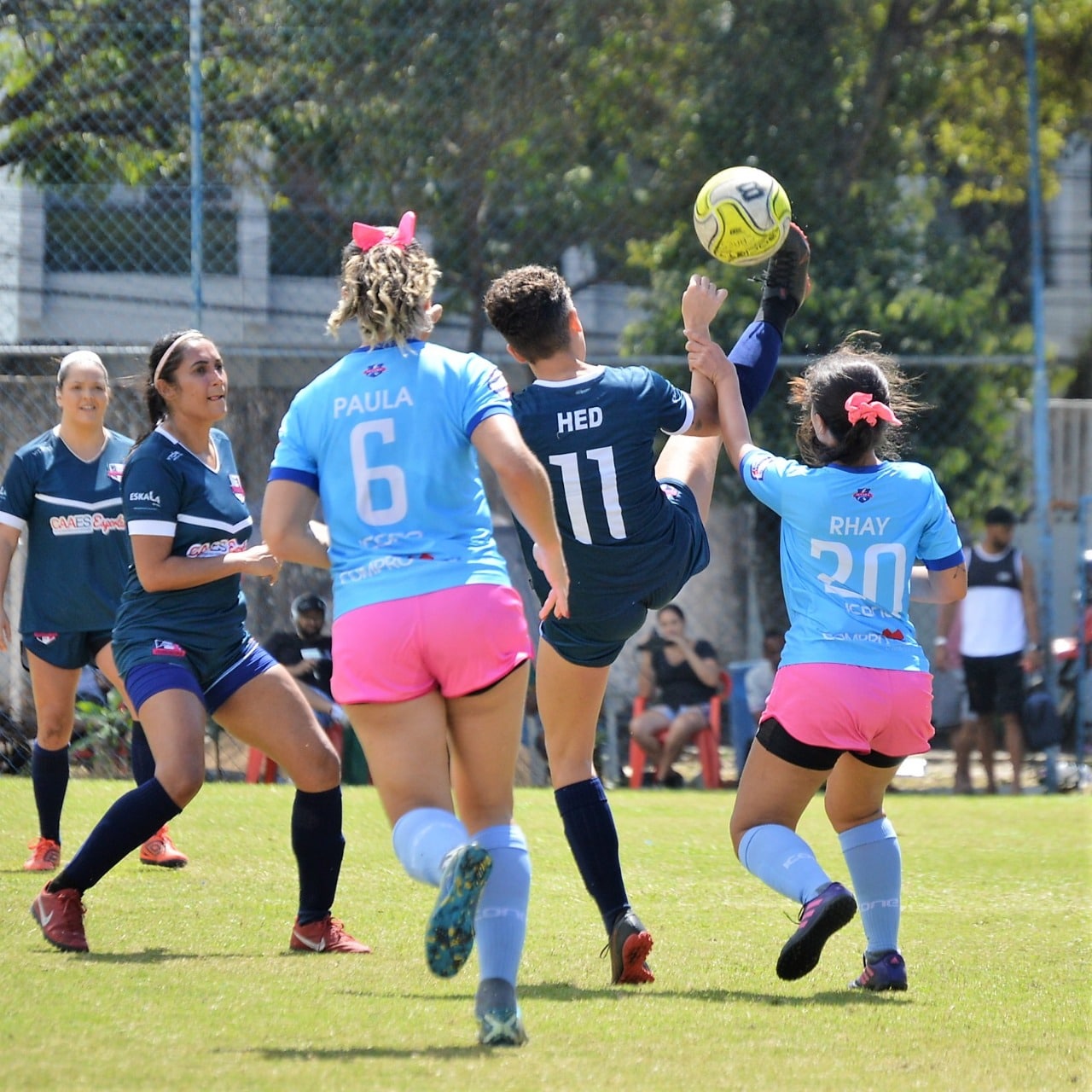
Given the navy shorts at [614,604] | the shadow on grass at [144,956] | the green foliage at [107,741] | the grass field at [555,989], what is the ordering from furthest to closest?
the green foliage at [107,741], the shadow on grass at [144,956], the navy shorts at [614,604], the grass field at [555,989]

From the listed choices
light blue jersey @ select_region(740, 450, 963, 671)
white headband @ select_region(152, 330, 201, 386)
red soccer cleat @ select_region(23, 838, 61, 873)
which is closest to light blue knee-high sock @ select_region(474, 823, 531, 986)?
light blue jersey @ select_region(740, 450, 963, 671)

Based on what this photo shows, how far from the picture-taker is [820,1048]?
366 cm

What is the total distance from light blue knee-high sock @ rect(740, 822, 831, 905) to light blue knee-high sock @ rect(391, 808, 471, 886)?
96 cm

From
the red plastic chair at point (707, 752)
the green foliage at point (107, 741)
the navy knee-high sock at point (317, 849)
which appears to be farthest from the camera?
the red plastic chair at point (707, 752)

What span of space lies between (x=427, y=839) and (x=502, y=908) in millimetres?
254

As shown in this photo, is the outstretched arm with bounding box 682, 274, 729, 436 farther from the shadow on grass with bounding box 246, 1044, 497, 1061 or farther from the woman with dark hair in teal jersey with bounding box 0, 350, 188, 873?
the woman with dark hair in teal jersey with bounding box 0, 350, 188, 873

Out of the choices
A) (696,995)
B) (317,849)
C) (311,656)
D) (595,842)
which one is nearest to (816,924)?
(696,995)

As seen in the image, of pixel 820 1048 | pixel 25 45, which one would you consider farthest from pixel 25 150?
pixel 820 1048

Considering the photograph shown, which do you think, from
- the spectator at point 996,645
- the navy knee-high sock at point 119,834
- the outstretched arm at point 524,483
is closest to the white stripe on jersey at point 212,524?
the navy knee-high sock at point 119,834

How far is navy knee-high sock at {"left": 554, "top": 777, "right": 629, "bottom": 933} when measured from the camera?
4.53 m

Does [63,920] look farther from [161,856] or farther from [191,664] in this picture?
[161,856]

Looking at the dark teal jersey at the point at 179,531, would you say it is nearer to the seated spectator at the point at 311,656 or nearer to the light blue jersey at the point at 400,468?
the light blue jersey at the point at 400,468

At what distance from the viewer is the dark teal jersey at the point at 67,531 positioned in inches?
253

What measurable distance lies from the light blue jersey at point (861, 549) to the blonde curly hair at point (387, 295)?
3.59 feet
